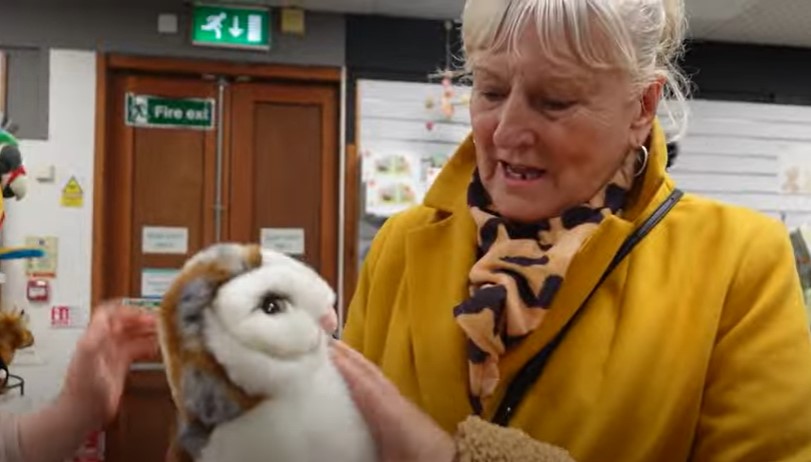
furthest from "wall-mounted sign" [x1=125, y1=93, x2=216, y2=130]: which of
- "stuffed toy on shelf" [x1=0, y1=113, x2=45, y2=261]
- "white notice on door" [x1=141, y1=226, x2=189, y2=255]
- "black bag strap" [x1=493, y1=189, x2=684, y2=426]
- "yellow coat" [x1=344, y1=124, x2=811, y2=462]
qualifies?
"black bag strap" [x1=493, y1=189, x2=684, y2=426]

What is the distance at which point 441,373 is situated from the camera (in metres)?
0.92

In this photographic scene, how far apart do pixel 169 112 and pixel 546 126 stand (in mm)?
3789

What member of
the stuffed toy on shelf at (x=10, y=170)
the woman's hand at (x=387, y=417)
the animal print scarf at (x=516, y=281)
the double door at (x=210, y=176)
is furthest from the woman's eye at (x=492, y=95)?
the double door at (x=210, y=176)

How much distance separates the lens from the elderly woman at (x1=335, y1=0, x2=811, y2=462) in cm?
84

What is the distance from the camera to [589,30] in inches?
33.1

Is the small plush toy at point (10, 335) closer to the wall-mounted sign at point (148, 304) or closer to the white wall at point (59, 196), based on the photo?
the white wall at point (59, 196)

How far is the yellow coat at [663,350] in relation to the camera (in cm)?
82

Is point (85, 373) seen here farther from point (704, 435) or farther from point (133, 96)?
point (133, 96)

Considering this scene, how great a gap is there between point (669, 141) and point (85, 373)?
0.77 meters

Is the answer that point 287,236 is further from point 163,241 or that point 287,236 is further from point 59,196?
point 59,196

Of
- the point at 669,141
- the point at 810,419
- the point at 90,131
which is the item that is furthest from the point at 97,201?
the point at 810,419

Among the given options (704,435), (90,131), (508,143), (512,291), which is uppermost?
(90,131)

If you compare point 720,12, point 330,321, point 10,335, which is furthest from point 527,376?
point 720,12

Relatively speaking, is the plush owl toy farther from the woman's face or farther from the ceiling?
the ceiling
